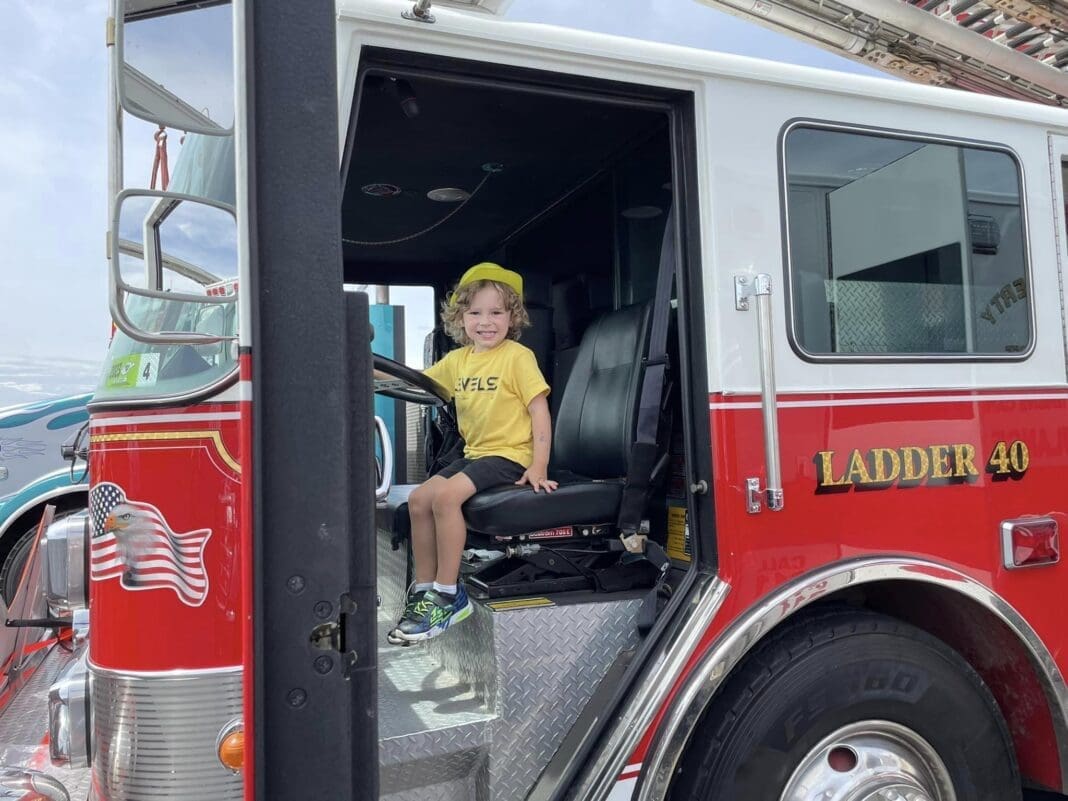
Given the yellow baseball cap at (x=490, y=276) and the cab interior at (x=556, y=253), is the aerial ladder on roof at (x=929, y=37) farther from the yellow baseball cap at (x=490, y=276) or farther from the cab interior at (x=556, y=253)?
the yellow baseball cap at (x=490, y=276)

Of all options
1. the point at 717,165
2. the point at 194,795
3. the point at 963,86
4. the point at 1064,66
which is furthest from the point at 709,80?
the point at 1064,66

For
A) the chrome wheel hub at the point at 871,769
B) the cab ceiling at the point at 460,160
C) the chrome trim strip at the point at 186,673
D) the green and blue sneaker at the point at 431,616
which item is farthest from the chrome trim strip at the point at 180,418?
the chrome wheel hub at the point at 871,769

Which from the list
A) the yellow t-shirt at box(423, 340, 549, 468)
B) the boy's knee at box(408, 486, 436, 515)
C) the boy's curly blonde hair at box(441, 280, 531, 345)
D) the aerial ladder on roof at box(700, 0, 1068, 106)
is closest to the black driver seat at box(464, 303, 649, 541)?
the boy's knee at box(408, 486, 436, 515)

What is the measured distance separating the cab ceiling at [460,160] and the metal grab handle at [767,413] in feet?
2.01

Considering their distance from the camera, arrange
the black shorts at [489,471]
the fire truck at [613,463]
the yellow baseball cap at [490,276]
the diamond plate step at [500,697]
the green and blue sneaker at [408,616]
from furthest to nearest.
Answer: the yellow baseball cap at [490,276] < the black shorts at [489,471] < the green and blue sneaker at [408,616] < the diamond plate step at [500,697] < the fire truck at [613,463]

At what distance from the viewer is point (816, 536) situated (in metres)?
2.08

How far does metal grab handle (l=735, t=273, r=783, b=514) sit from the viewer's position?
2.01 meters

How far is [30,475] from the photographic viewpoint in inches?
200

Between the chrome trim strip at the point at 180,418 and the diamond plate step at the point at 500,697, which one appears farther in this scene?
the diamond plate step at the point at 500,697

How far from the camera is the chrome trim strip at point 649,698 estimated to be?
1.84 m

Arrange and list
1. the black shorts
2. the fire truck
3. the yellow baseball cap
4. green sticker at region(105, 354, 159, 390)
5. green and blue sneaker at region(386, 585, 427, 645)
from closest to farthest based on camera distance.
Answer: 1. the fire truck
2. green sticker at region(105, 354, 159, 390)
3. green and blue sneaker at region(386, 585, 427, 645)
4. the black shorts
5. the yellow baseball cap

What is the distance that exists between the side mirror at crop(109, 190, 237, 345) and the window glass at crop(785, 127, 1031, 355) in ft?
4.58

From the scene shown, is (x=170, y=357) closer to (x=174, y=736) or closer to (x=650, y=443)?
(x=174, y=736)

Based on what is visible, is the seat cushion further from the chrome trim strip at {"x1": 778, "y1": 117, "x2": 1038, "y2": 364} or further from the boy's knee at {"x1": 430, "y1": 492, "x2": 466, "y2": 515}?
the chrome trim strip at {"x1": 778, "y1": 117, "x2": 1038, "y2": 364}
